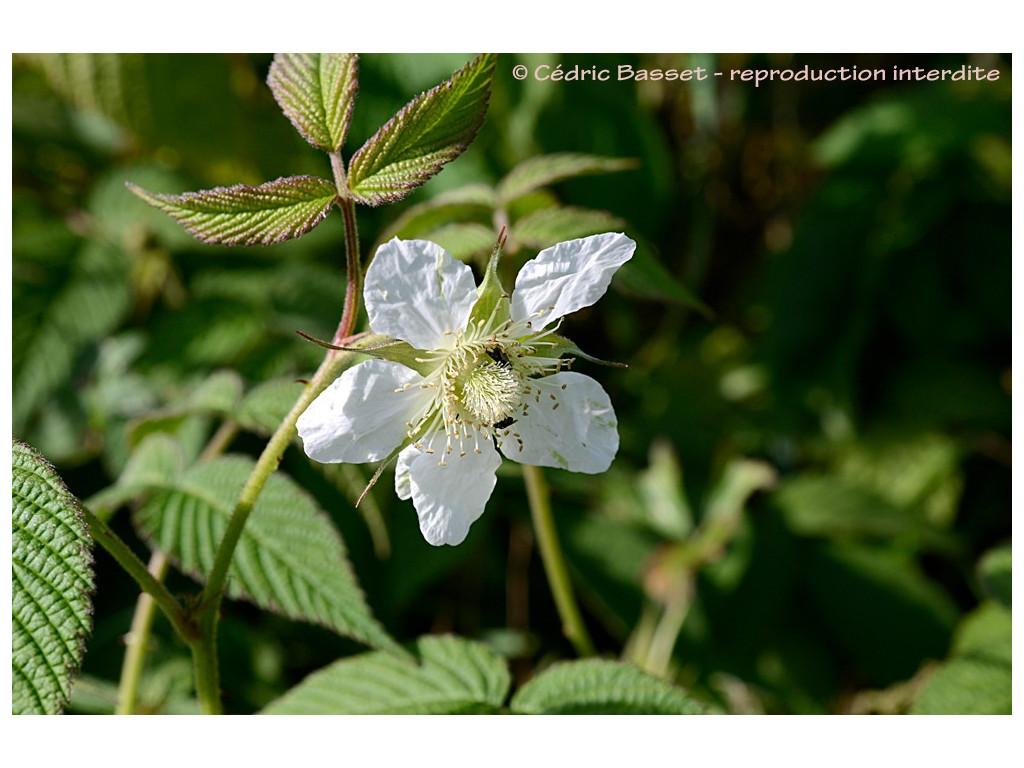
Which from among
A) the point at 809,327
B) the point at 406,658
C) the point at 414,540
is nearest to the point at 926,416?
the point at 809,327

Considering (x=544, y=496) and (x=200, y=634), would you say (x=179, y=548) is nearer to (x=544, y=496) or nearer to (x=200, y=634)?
(x=200, y=634)

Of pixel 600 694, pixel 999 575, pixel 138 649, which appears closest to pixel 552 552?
pixel 600 694

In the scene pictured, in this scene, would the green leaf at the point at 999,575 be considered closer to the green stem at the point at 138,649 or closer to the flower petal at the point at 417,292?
the flower petal at the point at 417,292

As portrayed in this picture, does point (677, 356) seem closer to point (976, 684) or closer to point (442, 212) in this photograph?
point (976, 684)

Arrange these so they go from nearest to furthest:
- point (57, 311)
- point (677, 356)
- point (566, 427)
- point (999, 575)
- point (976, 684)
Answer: point (566, 427) < point (976, 684) < point (999, 575) < point (57, 311) < point (677, 356)

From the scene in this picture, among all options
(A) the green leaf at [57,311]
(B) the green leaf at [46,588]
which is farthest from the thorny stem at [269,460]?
(A) the green leaf at [57,311]

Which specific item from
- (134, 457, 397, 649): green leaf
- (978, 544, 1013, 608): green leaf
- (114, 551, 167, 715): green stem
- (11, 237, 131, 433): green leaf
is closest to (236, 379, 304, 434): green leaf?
(134, 457, 397, 649): green leaf

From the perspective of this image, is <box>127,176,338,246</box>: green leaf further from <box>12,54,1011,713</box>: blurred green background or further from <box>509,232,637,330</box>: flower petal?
<box>12,54,1011,713</box>: blurred green background
